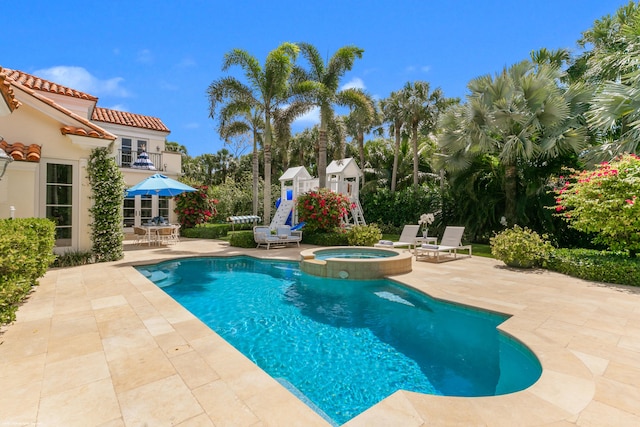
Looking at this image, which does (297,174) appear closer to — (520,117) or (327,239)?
(327,239)

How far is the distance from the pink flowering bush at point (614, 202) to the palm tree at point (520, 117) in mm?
4284

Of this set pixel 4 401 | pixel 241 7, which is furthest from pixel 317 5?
pixel 4 401

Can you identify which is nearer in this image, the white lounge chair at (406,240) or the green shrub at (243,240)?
the white lounge chair at (406,240)

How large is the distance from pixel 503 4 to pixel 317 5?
6281 mm

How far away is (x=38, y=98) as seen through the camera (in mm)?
8648

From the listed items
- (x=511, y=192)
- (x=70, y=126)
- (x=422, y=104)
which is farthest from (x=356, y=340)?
(x=422, y=104)

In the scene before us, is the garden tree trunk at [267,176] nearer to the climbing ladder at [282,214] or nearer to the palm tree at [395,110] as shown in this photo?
the climbing ladder at [282,214]

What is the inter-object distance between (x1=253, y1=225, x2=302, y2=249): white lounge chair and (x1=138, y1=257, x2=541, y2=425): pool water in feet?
17.5

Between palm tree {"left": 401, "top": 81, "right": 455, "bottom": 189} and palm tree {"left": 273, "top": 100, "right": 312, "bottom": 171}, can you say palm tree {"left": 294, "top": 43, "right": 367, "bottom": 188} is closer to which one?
palm tree {"left": 273, "top": 100, "right": 312, "bottom": 171}

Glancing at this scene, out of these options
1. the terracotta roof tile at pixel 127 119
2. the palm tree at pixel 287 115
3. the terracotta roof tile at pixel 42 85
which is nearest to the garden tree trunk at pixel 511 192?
the palm tree at pixel 287 115

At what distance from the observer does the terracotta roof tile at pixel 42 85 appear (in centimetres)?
1198

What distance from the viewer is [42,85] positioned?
12406 mm

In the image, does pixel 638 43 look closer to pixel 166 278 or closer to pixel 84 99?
pixel 166 278

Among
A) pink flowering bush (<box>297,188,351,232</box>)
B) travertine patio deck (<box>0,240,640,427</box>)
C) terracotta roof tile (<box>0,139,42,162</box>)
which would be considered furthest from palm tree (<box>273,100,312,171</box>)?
travertine patio deck (<box>0,240,640,427</box>)
